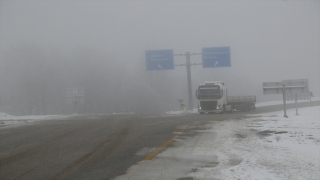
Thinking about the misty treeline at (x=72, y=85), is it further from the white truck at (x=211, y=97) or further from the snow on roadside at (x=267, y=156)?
the snow on roadside at (x=267, y=156)

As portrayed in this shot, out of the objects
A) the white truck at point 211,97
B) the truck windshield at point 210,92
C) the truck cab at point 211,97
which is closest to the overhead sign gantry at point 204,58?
the white truck at point 211,97

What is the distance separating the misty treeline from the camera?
6600cm

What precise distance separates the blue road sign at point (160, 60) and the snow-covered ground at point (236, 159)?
108 ft

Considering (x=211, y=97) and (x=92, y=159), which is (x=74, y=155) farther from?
(x=211, y=97)

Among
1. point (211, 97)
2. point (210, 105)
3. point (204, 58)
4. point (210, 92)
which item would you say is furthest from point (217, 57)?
point (210, 105)

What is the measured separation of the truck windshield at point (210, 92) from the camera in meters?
38.8

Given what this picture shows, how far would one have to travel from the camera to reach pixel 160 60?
1834 inches

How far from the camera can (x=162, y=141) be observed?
12812 mm

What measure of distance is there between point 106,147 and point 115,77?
65908 mm

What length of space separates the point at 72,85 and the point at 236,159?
67396mm

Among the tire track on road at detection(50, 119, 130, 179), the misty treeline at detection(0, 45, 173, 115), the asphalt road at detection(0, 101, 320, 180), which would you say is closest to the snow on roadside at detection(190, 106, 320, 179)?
the asphalt road at detection(0, 101, 320, 180)

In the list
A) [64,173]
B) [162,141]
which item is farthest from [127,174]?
[162,141]

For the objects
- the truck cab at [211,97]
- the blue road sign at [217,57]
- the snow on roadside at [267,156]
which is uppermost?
the blue road sign at [217,57]

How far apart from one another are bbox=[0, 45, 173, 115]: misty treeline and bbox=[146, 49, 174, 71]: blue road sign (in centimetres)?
2511
